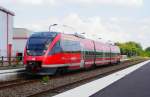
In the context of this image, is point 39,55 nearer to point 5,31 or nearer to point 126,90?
point 126,90

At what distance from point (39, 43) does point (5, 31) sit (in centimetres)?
4316

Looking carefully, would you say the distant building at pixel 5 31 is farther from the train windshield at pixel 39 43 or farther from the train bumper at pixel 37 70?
the train bumper at pixel 37 70

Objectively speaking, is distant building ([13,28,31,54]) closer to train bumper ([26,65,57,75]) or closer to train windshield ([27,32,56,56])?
train windshield ([27,32,56,56])

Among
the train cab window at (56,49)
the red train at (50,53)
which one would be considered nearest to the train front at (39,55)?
the red train at (50,53)

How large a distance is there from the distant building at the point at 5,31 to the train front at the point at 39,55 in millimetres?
38508

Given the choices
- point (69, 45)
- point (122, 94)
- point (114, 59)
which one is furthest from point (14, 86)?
point (114, 59)

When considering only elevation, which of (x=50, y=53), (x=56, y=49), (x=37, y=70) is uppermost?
(x=56, y=49)

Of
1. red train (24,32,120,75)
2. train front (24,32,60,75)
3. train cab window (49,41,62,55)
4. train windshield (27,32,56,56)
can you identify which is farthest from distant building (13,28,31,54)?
train front (24,32,60,75)

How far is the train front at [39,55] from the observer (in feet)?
93.6

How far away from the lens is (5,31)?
71.4m

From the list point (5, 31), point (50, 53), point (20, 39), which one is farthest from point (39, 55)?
point (20, 39)

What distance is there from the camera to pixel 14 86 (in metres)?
22.3

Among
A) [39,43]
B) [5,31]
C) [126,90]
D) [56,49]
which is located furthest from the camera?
[5,31]

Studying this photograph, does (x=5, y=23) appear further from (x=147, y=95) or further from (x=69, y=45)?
(x=147, y=95)
